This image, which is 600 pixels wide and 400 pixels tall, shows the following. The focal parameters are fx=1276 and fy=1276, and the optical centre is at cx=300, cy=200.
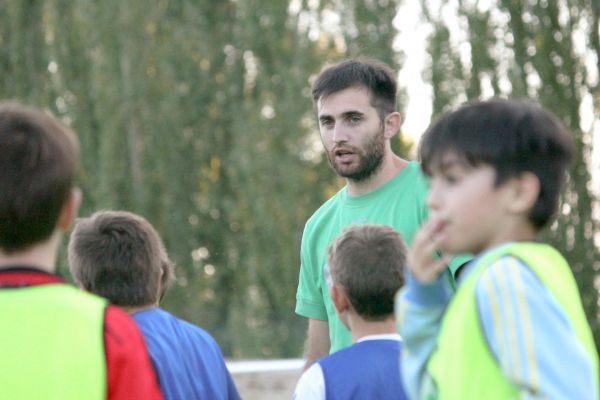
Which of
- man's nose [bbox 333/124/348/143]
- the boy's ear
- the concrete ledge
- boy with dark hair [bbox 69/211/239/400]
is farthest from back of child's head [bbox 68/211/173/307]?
the concrete ledge

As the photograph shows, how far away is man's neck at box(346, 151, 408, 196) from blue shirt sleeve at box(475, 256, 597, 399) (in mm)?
2422

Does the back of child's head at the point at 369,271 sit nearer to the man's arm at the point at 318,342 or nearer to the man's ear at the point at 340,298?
the man's ear at the point at 340,298

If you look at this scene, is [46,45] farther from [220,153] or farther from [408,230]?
[408,230]

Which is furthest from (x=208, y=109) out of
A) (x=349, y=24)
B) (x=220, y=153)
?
(x=349, y=24)

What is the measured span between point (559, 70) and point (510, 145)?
31.7ft

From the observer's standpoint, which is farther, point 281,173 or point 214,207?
point 214,207

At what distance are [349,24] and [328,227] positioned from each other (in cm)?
885

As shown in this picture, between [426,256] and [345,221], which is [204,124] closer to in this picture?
[345,221]

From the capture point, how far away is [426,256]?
2455mm

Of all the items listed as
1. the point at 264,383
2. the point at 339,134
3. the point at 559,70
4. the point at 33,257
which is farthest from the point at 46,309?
the point at 559,70

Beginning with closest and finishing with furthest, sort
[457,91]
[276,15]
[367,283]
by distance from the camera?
[367,283] → [457,91] → [276,15]

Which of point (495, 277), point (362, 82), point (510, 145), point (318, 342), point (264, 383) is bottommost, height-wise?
point (264, 383)

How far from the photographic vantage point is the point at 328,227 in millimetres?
4805

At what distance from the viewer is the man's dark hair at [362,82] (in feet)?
16.7
